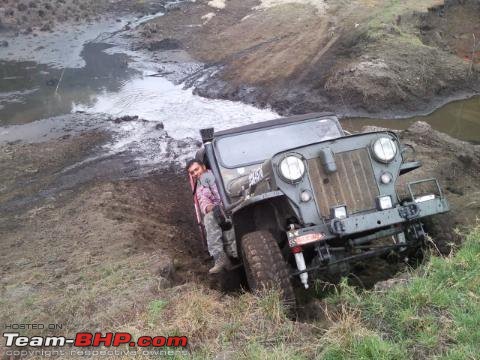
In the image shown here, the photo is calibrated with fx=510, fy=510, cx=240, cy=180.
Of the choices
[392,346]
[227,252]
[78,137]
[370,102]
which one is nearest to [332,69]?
[370,102]

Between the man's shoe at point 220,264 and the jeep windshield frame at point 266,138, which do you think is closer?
the man's shoe at point 220,264

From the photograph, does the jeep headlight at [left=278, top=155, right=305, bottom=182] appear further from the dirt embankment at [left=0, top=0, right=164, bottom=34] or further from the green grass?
the dirt embankment at [left=0, top=0, right=164, bottom=34]

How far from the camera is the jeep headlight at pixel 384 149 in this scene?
14.4 feet

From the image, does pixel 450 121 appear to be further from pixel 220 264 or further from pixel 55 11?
pixel 55 11

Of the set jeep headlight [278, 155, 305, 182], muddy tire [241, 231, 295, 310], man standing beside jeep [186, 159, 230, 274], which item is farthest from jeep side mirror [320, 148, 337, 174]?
man standing beside jeep [186, 159, 230, 274]

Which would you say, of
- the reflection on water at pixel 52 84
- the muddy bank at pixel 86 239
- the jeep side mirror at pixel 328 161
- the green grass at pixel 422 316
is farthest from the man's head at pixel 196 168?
the reflection on water at pixel 52 84

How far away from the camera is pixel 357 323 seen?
321 centimetres

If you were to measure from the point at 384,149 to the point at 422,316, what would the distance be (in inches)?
63.3

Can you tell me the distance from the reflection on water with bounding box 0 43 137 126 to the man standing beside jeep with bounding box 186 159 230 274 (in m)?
8.30

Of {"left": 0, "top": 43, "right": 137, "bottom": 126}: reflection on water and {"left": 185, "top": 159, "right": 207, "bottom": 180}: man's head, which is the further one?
{"left": 0, "top": 43, "right": 137, "bottom": 126}: reflection on water

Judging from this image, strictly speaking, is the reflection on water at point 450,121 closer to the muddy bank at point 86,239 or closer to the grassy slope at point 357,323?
the muddy bank at point 86,239

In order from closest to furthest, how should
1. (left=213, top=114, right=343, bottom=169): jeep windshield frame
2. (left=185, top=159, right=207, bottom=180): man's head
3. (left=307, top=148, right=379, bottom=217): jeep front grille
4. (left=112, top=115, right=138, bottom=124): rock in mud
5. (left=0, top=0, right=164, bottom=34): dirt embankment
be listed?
(left=307, top=148, right=379, bottom=217): jeep front grille → (left=213, top=114, right=343, bottom=169): jeep windshield frame → (left=185, top=159, right=207, bottom=180): man's head → (left=112, top=115, right=138, bottom=124): rock in mud → (left=0, top=0, right=164, bottom=34): dirt embankment

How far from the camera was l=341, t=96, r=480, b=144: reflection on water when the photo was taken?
10.8 meters

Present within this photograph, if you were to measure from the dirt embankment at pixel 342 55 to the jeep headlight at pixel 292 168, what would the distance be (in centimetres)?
801
